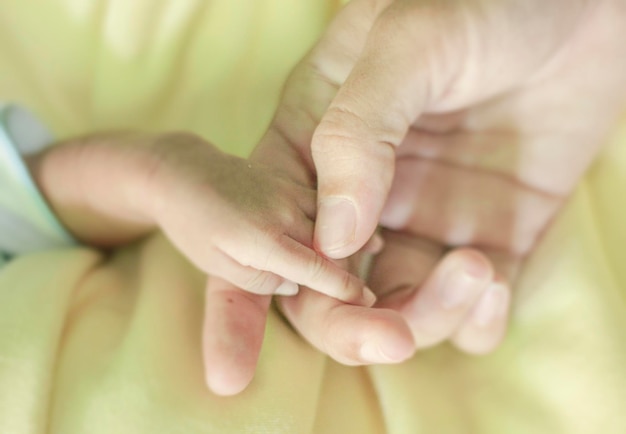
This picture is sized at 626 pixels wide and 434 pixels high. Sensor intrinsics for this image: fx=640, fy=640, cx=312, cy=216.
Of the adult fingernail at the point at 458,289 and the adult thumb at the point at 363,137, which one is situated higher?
the adult thumb at the point at 363,137

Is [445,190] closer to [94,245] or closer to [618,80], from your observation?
[618,80]

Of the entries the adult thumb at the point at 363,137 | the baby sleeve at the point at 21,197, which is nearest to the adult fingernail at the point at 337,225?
the adult thumb at the point at 363,137

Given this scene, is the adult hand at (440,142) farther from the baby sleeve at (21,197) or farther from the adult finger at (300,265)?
the baby sleeve at (21,197)

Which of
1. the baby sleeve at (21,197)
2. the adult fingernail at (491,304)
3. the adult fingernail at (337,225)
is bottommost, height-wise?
the baby sleeve at (21,197)

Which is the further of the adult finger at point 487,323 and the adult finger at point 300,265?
the adult finger at point 487,323

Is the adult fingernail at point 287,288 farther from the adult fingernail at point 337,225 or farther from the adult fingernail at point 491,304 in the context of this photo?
the adult fingernail at point 491,304

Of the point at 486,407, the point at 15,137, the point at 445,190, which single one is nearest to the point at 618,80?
the point at 445,190

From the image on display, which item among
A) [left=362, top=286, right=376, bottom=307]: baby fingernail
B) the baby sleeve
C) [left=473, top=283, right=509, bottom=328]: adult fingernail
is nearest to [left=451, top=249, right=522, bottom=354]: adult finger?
[left=473, top=283, right=509, bottom=328]: adult fingernail

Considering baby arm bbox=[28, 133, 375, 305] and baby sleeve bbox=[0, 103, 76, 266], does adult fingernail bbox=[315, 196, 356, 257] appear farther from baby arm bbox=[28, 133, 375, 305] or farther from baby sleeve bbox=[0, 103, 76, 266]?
baby sleeve bbox=[0, 103, 76, 266]

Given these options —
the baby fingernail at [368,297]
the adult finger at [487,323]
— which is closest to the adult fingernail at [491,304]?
the adult finger at [487,323]
